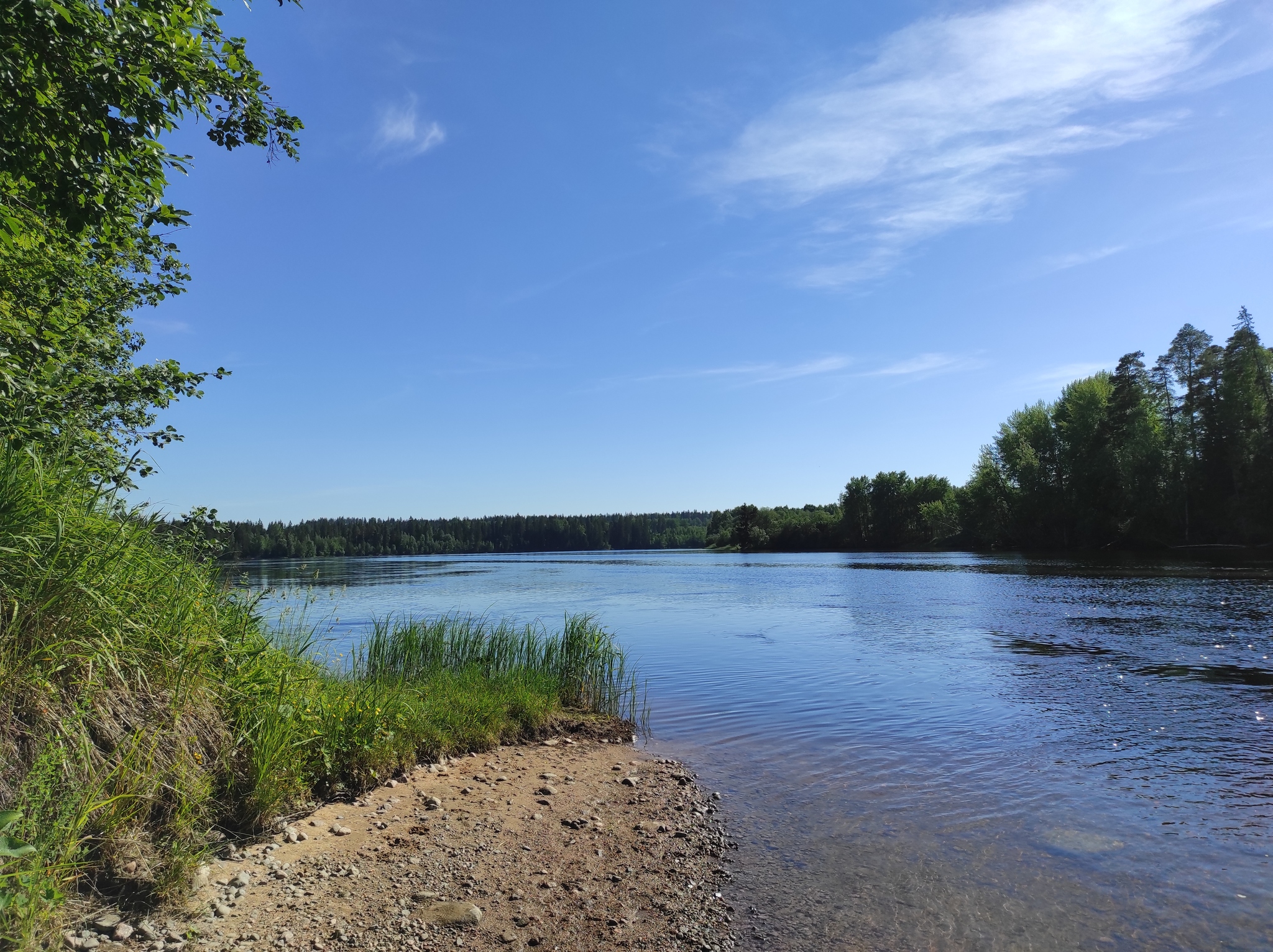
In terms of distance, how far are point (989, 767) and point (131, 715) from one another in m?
10.5

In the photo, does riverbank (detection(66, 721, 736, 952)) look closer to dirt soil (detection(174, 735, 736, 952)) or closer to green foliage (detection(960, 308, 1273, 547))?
dirt soil (detection(174, 735, 736, 952))

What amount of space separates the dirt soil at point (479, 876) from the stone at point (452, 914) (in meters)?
0.01

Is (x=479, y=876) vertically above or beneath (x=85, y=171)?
beneath

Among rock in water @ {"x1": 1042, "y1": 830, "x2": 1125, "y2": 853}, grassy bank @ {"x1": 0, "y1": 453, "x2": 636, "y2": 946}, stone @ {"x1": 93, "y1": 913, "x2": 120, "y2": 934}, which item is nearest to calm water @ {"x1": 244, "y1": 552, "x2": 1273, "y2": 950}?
rock in water @ {"x1": 1042, "y1": 830, "x2": 1125, "y2": 853}

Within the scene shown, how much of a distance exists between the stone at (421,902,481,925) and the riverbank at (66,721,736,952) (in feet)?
0.04

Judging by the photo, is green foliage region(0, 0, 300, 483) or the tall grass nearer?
green foliage region(0, 0, 300, 483)

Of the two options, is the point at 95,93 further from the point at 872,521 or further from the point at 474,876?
the point at 872,521

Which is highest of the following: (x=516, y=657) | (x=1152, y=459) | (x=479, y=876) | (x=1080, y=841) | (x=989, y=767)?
(x=1152, y=459)

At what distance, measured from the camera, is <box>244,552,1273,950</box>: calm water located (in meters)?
6.08

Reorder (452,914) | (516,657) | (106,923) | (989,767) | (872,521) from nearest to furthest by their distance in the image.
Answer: (106,923), (452,914), (989,767), (516,657), (872,521)

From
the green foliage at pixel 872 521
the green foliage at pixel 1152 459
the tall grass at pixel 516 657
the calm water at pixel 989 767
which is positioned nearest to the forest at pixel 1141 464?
the green foliage at pixel 1152 459

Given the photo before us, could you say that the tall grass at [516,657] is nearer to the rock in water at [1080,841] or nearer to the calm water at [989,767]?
the calm water at [989,767]

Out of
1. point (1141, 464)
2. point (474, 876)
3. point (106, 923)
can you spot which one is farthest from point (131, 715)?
point (1141, 464)

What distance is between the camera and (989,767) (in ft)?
33.3
